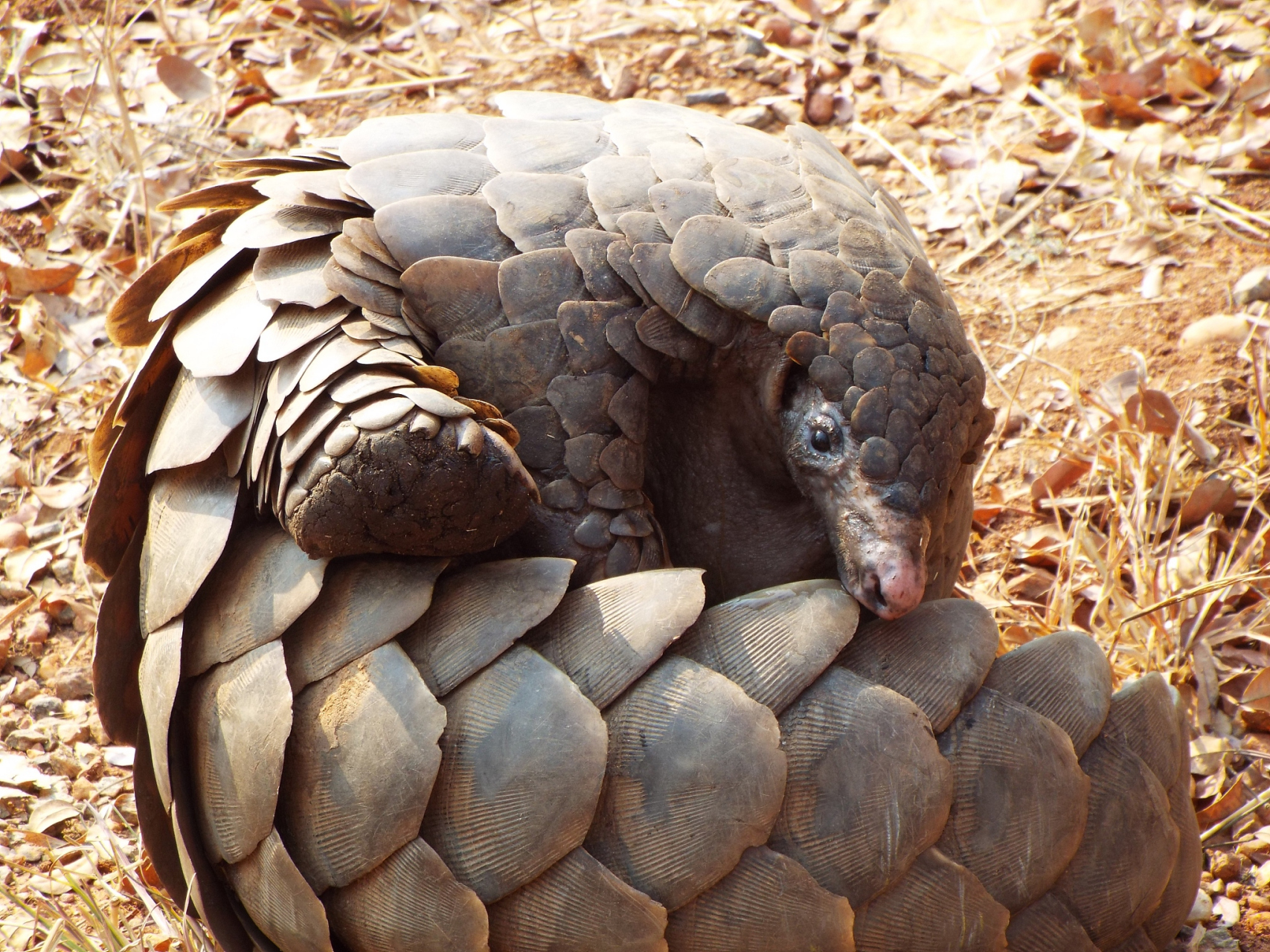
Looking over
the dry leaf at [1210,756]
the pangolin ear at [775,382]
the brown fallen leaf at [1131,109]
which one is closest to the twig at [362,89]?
the brown fallen leaf at [1131,109]

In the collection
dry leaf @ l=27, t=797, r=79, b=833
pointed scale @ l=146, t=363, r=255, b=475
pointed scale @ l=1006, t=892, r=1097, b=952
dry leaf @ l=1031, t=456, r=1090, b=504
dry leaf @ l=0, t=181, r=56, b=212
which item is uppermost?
pointed scale @ l=146, t=363, r=255, b=475

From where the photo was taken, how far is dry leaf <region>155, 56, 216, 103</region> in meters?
4.79

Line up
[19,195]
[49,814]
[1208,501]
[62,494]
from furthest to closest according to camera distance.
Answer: [19,195]
[62,494]
[1208,501]
[49,814]

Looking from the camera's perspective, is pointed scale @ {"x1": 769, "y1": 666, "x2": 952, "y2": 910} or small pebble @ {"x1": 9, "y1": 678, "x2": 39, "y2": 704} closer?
pointed scale @ {"x1": 769, "y1": 666, "x2": 952, "y2": 910}

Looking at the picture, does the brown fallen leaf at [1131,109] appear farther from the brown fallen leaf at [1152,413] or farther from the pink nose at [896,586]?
the pink nose at [896,586]

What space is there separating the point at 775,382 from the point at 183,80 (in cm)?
350

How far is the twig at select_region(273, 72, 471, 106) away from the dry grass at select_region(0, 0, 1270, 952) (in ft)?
0.06

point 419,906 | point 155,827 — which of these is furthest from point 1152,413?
point 155,827

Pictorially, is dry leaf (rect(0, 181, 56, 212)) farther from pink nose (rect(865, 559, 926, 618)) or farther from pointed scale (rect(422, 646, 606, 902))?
pink nose (rect(865, 559, 926, 618))

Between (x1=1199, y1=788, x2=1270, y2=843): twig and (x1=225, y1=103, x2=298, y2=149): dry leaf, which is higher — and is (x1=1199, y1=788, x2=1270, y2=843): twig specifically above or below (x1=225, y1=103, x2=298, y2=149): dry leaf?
below

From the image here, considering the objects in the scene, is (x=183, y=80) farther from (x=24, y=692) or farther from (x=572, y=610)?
(x=572, y=610)

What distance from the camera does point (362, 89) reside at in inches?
191

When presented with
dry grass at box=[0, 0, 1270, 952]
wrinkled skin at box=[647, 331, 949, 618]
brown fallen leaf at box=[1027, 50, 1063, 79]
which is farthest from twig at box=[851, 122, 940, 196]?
wrinkled skin at box=[647, 331, 949, 618]

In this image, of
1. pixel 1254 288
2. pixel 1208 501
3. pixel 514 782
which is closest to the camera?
pixel 514 782
